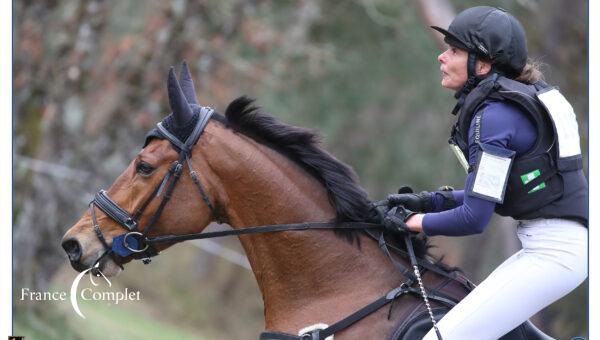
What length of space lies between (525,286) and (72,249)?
7.35 ft

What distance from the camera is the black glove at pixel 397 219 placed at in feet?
13.4

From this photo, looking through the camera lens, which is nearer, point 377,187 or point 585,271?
point 585,271

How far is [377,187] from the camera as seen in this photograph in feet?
67.8

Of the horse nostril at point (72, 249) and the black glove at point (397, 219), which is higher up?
the horse nostril at point (72, 249)

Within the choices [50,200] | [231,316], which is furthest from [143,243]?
[231,316]

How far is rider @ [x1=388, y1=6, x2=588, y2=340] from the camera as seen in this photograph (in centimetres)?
374

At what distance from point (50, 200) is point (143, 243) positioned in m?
6.71

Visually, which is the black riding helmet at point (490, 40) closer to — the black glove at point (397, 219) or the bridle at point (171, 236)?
the black glove at point (397, 219)

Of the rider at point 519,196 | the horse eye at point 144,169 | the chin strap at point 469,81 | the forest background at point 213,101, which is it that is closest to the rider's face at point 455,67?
the chin strap at point 469,81

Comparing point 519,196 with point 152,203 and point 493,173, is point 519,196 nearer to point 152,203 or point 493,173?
point 493,173

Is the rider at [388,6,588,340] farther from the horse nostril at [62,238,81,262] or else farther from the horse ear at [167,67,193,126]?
the horse nostril at [62,238,81,262]

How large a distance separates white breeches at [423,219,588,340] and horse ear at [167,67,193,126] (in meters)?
1.60
